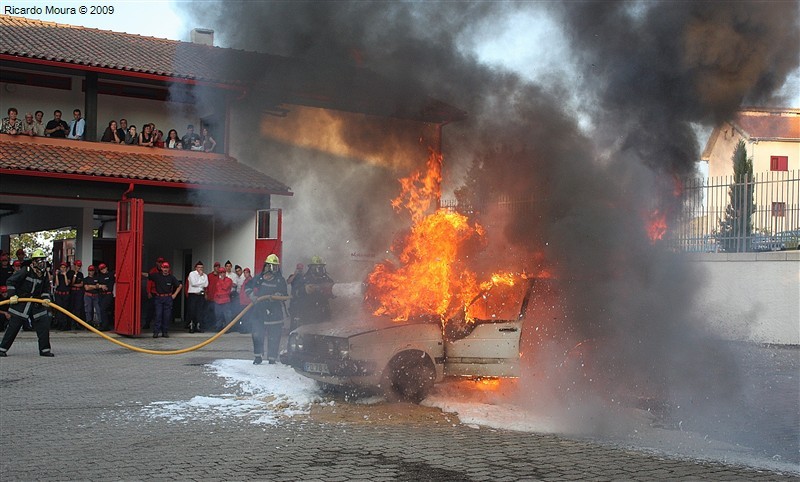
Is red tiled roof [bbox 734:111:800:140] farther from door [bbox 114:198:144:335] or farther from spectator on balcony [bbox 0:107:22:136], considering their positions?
spectator on balcony [bbox 0:107:22:136]

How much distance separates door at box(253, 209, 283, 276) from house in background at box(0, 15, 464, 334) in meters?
0.04

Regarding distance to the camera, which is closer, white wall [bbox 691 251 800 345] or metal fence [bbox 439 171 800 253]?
metal fence [bbox 439 171 800 253]

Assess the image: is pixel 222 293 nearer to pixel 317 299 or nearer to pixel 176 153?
pixel 317 299

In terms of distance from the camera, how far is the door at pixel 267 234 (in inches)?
803

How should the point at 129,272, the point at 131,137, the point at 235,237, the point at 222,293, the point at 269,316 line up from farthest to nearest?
the point at 235,237, the point at 131,137, the point at 222,293, the point at 129,272, the point at 269,316

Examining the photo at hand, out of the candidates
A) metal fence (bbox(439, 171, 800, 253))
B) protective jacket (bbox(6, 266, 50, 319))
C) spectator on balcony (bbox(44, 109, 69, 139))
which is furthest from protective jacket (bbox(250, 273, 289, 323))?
spectator on balcony (bbox(44, 109, 69, 139))

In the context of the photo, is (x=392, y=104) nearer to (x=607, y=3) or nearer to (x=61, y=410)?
(x=607, y=3)

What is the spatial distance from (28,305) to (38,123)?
8951 mm

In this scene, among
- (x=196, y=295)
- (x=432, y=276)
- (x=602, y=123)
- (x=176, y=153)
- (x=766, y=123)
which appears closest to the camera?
(x=766, y=123)

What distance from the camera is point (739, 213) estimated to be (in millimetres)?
15734

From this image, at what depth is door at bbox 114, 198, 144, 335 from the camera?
1811 cm

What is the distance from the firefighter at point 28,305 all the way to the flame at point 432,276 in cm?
615

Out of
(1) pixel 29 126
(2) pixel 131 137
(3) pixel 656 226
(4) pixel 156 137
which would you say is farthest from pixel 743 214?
(1) pixel 29 126

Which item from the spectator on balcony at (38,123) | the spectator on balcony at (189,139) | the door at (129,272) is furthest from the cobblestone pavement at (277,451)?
the spectator on balcony at (189,139)
